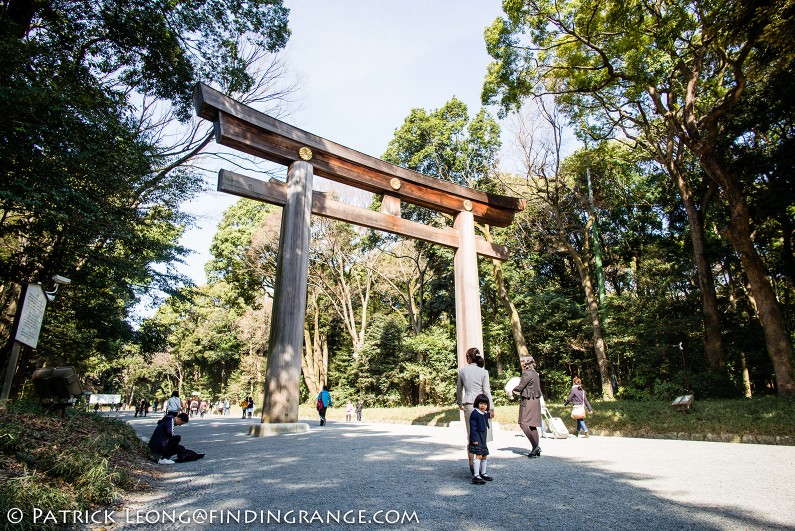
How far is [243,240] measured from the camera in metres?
22.9

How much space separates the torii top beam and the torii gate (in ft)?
0.06

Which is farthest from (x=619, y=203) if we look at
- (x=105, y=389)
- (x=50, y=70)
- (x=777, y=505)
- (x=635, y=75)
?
(x=105, y=389)

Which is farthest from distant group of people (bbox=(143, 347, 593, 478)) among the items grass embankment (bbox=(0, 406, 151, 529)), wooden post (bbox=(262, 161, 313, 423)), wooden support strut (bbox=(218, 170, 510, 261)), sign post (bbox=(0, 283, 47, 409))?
wooden support strut (bbox=(218, 170, 510, 261))

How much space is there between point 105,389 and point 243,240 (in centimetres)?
3407

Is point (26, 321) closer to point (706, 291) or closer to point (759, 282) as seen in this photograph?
point (759, 282)

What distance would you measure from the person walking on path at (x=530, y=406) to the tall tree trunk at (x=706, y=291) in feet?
38.3

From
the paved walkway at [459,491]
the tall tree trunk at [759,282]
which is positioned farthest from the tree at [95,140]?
the tall tree trunk at [759,282]

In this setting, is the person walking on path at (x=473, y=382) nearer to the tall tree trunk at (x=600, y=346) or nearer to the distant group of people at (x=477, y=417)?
the distant group of people at (x=477, y=417)

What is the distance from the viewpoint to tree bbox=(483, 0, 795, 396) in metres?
9.88

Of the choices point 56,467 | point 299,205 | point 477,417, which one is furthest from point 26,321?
point 477,417

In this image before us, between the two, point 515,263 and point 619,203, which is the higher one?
point 619,203

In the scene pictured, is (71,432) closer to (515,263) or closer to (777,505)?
(777,505)

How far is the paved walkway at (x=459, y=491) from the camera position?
8.39 ft

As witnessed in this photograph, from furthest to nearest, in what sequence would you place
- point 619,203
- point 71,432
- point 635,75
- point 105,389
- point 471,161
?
point 105,389
point 619,203
point 471,161
point 635,75
point 71,432
